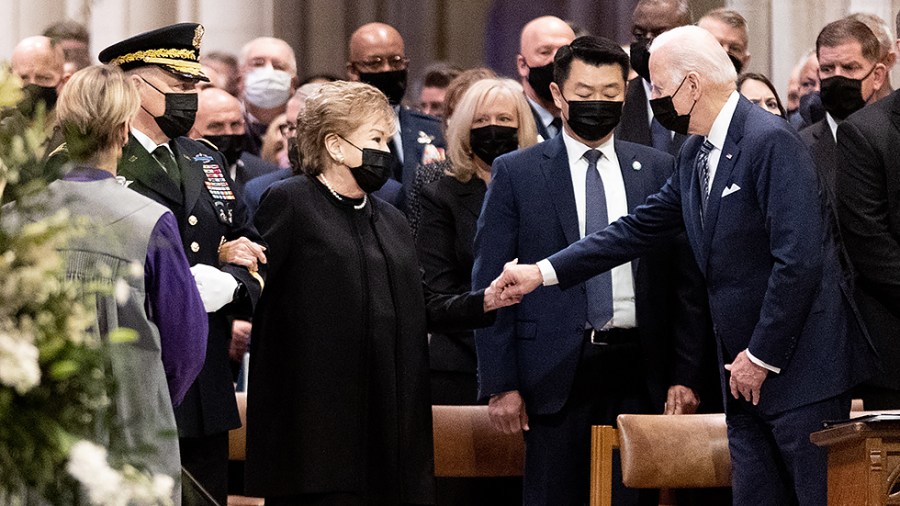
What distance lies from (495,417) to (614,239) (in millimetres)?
724

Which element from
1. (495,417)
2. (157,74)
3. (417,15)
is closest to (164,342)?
(157,74)

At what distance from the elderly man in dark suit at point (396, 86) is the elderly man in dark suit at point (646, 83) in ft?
3.14

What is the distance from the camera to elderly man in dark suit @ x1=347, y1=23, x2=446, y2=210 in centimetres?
662

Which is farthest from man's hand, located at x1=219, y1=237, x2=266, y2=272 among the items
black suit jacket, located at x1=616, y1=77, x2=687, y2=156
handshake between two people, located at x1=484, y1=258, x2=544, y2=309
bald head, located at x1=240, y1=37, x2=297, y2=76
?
bald head, located at x1=240, y1=37, x2=297, y2=76

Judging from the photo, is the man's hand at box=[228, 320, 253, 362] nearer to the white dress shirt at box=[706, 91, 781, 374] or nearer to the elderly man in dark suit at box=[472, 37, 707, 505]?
the elderly man in dark suit at box=[472, 37, 707, 505]

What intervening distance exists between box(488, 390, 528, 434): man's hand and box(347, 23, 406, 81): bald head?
252 centimetres

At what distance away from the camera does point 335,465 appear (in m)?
4.43

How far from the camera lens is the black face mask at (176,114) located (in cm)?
452

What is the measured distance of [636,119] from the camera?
5957 millimetres

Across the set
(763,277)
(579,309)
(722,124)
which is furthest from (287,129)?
(763,277)

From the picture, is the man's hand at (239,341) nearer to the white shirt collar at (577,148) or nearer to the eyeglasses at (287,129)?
the eyeglasses at (287,129)

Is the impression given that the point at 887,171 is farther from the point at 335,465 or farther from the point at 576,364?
the point at 335,465

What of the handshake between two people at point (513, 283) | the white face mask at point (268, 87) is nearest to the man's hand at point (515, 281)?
the handshake between two people at point (513, 283)

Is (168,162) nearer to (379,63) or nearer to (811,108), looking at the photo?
(379,63)
